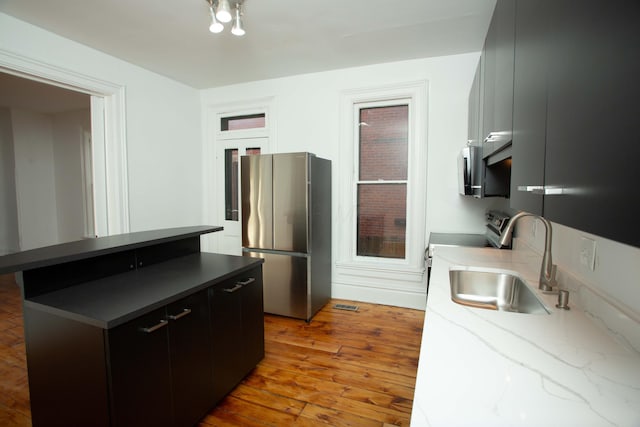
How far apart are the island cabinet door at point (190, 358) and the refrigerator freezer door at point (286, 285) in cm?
149

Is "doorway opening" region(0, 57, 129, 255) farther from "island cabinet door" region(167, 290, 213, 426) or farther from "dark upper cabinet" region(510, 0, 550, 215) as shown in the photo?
"dark upper cabinet" region(510, 0, 550, 215)

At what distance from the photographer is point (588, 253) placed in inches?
50.1

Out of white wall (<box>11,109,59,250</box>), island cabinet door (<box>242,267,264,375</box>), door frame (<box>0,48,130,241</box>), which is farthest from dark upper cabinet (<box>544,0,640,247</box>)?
white wall (<box>11,109,59,250</box>)

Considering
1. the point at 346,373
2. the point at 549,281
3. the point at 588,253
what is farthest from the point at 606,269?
the point at 346,373

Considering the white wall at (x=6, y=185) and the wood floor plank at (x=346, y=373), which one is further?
the white wall at (x=6, y=185)

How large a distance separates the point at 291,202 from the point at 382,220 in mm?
1152

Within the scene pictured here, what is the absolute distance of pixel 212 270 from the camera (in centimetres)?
197

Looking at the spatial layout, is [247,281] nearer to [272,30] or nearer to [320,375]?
[320,375]

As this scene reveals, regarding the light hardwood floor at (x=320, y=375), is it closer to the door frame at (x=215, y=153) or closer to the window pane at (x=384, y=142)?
the window pane at (x=384, y=142)

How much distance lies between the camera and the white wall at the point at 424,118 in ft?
10.6

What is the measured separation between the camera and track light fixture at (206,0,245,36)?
206cm

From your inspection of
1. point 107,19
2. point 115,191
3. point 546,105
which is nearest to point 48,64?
point 107,19

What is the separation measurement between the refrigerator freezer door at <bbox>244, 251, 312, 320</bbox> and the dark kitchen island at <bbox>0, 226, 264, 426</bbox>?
1.22 meters

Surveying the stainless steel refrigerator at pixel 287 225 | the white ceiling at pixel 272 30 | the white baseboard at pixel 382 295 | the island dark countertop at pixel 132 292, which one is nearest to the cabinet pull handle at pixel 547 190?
the island dark countertop at pixel 132 292
